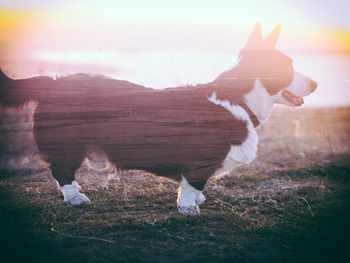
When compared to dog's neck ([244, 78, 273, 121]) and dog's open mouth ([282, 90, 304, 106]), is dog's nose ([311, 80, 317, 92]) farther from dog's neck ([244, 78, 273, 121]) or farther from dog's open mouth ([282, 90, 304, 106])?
dog's neck ([244, 78, 273, 121])

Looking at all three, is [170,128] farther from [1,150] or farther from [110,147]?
[1,150]

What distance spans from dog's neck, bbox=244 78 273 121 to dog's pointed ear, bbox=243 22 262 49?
236 mm

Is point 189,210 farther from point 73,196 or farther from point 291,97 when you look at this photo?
point 291,97

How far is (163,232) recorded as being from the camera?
1748 millimetres

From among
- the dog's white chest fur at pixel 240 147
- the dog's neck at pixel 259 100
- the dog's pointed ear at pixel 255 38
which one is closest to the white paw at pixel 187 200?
the dog's white chest fur at pixel 240 147

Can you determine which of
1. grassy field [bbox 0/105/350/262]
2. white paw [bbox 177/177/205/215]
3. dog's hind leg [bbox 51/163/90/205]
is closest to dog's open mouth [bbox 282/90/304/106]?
grassy field [bbox 0/105/350/262]

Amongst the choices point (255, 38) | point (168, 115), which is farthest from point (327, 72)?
point (168, 115)

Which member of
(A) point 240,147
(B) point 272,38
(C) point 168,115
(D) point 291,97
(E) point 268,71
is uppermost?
(B) point 272,38

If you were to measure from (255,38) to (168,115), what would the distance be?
2.57 ft

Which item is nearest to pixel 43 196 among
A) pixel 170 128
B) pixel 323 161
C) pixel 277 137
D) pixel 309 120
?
pixel 170 128

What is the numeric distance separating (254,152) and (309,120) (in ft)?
3.43

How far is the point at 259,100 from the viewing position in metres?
1.89

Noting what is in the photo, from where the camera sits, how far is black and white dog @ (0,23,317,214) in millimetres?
1668

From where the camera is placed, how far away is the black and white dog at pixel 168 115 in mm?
1668
